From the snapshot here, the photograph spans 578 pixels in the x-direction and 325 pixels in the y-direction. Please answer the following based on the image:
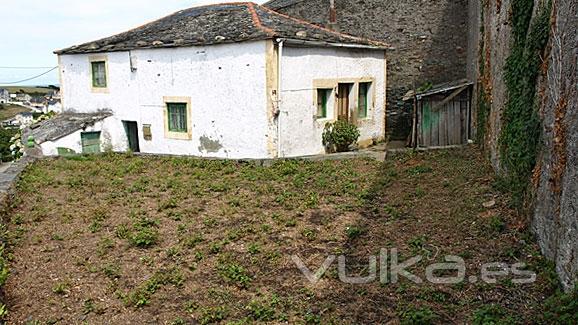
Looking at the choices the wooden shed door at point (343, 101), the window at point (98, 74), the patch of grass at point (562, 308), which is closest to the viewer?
the patch of grass at point (562, 308)

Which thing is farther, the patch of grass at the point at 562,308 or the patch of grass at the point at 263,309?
the patch of grass at the point at 263,309

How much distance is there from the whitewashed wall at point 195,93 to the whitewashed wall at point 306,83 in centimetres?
73

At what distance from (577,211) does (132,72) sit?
13.6m

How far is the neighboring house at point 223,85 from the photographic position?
40.3ft

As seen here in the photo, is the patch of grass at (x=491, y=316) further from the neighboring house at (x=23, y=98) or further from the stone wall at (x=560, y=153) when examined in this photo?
the neighboring house at (x=23, y=98)

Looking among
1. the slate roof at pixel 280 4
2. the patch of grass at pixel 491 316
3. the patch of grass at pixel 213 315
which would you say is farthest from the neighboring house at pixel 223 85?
the patch of grass at pixel 491 316

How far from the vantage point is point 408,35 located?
55.1 ft

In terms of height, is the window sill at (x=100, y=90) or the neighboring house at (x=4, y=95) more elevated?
the neighboring house at (x=4, y=95)

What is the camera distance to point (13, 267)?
5.61m

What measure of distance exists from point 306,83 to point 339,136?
1.94 m

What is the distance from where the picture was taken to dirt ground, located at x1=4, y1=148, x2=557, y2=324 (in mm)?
4359

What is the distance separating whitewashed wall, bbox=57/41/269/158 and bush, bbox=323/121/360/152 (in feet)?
8.09

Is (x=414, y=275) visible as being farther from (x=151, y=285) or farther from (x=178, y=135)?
(x=178, y=135)

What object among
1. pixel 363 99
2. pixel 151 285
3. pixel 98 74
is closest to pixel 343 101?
pixel 363 99
